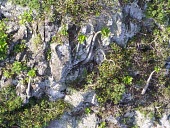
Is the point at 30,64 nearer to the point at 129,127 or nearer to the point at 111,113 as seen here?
the point at 111,113

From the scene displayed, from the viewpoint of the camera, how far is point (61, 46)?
1355cm

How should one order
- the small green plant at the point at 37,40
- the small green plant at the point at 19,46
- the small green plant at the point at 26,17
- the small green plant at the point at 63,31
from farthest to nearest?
the small green plant at the point at 19,46 → the small green plant at the point at 37,40 → the small green plant at the point at 63,31 → the small green plant at the point at 26,17

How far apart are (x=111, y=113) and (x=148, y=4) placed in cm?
538

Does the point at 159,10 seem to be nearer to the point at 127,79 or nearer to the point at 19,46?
the point at 127,79

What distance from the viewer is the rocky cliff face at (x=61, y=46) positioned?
44.5 ft

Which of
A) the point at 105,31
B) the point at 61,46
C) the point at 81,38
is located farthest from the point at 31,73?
the point at 105,31

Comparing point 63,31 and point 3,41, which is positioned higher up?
point 63,31

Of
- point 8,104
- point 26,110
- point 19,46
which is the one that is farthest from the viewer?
point 26,110

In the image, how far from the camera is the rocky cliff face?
13555mm

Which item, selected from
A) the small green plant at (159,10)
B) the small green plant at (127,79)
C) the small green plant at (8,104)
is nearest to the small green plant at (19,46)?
the small green plant at (8,104)

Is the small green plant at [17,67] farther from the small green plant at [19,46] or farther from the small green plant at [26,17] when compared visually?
the small green plant at [26,17]

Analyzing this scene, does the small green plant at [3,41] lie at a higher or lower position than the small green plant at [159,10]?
lower

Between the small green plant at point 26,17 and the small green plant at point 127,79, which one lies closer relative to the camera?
the small green plant at point 26,17

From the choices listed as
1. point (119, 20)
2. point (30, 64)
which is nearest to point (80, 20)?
point (119, 20)
